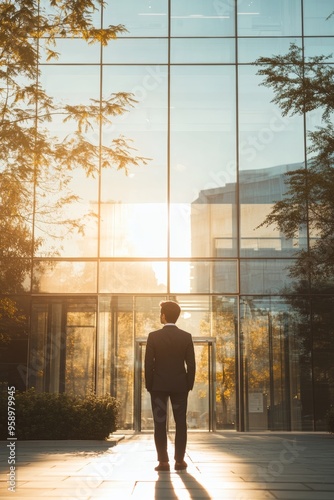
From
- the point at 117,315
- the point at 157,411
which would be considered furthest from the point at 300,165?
the point at 157,411

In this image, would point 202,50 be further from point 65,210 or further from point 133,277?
point 133,277

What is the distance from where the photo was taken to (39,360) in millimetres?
21234

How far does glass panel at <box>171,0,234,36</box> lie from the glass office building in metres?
0.04

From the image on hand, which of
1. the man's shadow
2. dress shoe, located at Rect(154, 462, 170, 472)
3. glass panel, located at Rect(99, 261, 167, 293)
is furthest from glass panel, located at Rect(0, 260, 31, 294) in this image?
the man's shadow

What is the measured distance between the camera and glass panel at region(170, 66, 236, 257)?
21.8m

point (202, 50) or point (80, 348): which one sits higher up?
point (202, 50)

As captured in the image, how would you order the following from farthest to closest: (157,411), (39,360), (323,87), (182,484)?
(39,360) < (323,87) < (157,411) < (182,484)

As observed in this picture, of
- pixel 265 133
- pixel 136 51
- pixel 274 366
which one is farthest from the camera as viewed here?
pixel 136 51

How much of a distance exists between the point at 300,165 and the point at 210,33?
4552mm

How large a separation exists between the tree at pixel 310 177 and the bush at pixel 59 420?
669 cm

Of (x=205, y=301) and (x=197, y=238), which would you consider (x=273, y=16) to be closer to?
(x=197, y=238)

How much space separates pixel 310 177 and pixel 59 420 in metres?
8.08

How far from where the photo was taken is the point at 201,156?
22.2 meters

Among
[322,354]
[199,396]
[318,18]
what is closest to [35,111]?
[199,396]
